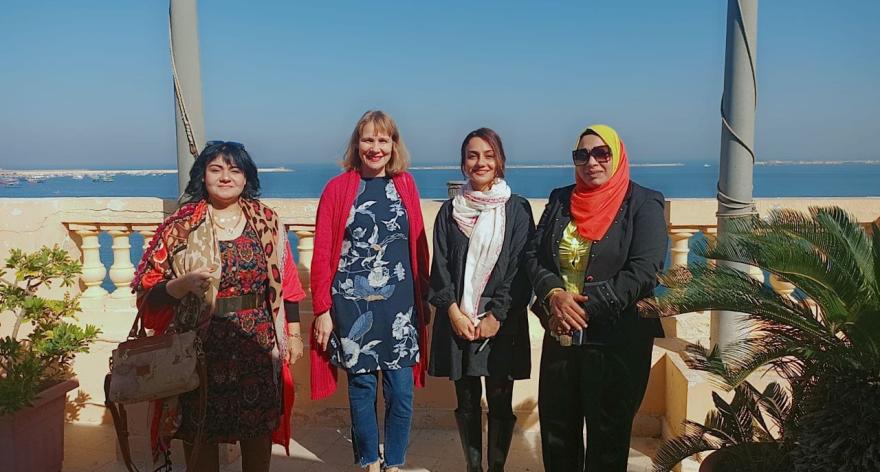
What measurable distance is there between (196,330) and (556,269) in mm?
1572

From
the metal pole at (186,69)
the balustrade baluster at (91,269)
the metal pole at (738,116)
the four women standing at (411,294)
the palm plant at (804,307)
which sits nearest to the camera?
the palm plant at (804,307)

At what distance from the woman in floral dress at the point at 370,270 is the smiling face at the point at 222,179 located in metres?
0.44

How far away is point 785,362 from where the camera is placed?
7.95 ft

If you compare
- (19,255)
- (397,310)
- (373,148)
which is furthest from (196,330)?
(19,255)

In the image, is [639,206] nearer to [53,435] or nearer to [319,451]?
[319,451]

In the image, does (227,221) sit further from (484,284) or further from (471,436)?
(471,436)

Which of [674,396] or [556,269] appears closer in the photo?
[556,269]

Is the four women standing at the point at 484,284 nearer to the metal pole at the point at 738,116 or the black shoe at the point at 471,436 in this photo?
the black shoe at the point at 471,436

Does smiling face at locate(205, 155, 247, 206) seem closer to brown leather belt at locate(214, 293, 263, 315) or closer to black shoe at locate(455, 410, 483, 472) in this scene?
brown leather belt at locate(214, 293, 263, 315)

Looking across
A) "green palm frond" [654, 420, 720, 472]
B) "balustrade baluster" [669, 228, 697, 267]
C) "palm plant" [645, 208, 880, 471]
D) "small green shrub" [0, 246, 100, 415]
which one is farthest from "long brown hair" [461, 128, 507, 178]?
"small green shrub" [0, 246, 100, 415]

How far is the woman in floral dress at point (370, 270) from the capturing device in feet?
10.0

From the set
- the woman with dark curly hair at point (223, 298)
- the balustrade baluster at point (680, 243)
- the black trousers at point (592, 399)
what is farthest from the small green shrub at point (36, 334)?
the balustrade baluster at point (680, 243)

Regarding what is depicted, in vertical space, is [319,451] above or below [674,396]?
below

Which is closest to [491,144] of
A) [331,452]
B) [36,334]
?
[331,452]
